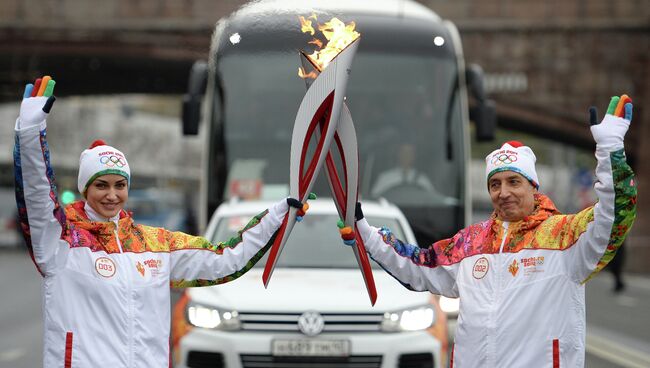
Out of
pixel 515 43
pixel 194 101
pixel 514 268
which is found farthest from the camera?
pixel 515 43

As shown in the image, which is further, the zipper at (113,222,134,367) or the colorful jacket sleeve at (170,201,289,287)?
the colorful jacket sleeve at (170,201,289,287)

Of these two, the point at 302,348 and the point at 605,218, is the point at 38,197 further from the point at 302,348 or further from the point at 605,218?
the point at 302,348

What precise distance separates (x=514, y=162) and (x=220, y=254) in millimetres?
1205

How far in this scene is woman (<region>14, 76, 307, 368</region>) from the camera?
13.3ft

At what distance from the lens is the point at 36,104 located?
3.98 metres

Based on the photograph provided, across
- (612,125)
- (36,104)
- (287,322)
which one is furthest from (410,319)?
(36,104)

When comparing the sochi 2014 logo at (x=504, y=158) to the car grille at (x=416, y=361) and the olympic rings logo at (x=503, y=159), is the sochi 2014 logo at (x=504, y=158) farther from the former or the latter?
the car grille at (x=416, y=361)

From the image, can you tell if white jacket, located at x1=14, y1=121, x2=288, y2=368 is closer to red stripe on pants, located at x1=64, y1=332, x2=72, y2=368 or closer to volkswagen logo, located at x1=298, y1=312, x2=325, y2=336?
red stripe on pants, located at x1=64, y1=332, x2=72, y2=368

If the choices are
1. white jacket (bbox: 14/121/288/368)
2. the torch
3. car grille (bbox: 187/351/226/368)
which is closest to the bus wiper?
car grille (bbox: 187/351/226/368)

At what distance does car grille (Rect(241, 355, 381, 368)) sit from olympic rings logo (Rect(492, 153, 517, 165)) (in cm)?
267

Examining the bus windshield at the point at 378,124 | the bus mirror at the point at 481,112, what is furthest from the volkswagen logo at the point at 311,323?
the bus mirror at the point at 481,112

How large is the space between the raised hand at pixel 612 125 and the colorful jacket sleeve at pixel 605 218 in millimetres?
31

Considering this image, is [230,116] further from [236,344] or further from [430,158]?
[236,344]

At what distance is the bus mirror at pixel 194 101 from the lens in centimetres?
986
